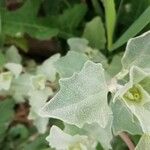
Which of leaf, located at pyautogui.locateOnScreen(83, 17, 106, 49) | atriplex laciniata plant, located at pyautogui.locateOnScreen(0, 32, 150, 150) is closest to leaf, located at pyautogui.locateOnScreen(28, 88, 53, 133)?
atriplex laciniata plant, located at pyautogui.locateOnScreen(0, 32, 150, 150)

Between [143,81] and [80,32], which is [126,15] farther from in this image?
[143,81]

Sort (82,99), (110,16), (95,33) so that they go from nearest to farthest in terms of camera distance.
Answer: (82,99) → (110,16) → (95,33)

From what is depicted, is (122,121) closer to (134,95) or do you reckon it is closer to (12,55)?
(134,95)

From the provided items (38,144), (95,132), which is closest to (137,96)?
(95,132)

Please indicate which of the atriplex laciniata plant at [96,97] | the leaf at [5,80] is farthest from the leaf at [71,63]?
the leaf at [5,80]

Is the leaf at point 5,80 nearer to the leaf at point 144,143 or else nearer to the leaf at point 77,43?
the leaf at point 77,43

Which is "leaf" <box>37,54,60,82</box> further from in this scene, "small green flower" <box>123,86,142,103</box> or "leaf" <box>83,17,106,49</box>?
"small green flower" <box>123,86,142,103</box>

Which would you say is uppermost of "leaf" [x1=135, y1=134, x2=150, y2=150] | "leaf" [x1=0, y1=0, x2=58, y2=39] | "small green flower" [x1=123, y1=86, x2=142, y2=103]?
"small green flower" [x1=123, y1=86, x2=142, y2=103]
